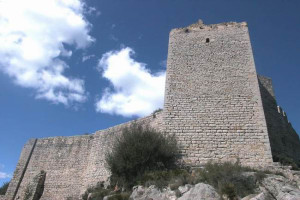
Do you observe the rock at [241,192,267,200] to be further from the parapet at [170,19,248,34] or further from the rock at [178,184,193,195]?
the parapet at [170,19,248,34]

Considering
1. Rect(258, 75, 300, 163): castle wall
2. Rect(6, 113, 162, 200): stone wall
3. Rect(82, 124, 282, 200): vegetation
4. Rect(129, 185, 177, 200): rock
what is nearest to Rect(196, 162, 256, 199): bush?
Rect(82, 124, 282, 200): vegetation

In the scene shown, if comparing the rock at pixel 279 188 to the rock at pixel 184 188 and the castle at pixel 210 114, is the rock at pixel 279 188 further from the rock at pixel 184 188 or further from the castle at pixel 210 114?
the rock at pixel 184 188

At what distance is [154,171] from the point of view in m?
8.45

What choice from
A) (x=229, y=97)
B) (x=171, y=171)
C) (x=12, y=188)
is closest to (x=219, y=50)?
(x=229, y=97)

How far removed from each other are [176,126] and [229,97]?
2425 mm

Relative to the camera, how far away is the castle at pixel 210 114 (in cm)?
904

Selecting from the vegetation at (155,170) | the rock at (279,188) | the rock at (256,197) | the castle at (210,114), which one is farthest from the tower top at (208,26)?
the rock at (256,197)

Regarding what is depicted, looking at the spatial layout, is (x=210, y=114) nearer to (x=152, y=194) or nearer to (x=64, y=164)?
(x=152, y=194)

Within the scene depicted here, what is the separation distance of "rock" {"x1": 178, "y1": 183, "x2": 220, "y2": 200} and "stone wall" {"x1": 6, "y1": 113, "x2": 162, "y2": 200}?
6361mm

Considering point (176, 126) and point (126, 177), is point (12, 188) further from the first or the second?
point (176, 126)

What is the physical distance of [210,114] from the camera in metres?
9.73

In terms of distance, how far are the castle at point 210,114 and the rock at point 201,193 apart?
1.88 meters

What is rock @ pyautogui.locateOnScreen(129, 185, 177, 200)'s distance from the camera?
7.20 metres

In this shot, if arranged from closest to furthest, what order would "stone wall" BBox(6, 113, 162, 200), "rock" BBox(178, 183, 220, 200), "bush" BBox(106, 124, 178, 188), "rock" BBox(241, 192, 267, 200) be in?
"rock" BBox(241, 192, 267, 200)
"rock" BBox(178, 183, 220, 200)
"bush" BBox(106, 124, 178, 188)
"stone wall" BBox(6, 113, 162, 200)
